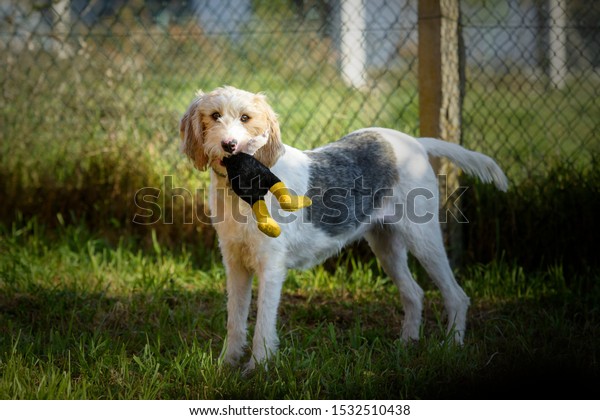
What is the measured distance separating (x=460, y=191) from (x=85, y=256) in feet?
9.76

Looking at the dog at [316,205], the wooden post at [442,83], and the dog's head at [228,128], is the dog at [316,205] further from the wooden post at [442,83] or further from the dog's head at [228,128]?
the wooden post at [442,83]

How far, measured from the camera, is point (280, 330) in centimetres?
417

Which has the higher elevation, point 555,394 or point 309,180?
point 309,180

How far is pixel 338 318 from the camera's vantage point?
4551 mm

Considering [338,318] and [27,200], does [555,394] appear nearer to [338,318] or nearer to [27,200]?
[338,318]

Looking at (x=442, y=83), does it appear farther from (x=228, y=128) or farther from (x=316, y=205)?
(x=228, y=128)

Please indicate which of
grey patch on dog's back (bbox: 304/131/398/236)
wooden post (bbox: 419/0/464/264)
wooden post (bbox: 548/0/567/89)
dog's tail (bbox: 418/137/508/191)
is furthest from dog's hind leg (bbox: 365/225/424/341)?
wooden post (bbox: 548/0/567/89)

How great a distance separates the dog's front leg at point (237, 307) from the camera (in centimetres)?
378

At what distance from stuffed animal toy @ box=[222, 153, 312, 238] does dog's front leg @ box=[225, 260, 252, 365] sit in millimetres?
510

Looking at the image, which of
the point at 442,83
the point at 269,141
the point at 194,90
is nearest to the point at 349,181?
the point at 269,141

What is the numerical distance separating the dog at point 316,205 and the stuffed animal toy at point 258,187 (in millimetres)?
68

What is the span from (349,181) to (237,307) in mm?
972

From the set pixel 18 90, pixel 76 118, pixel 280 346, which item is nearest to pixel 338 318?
pixel 280 346

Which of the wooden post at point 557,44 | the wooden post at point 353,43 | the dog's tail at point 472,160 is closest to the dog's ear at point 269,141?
the dog's tail at point 472,160
